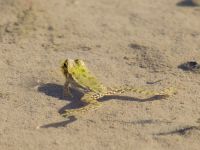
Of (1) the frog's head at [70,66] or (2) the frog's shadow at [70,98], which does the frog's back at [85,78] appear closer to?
(1) the frog's head at [70,66]

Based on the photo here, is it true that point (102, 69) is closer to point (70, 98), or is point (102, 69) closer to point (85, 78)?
point (85, 78)

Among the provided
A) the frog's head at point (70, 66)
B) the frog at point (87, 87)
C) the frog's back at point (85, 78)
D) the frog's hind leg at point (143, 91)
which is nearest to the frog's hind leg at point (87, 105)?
the frog at point (87, 87)

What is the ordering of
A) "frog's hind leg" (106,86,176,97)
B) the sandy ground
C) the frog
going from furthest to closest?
"frog's hind leg" (106,86,176,97)
the frog
the sandy ground

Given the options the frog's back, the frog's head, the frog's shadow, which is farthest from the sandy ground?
the frog's head

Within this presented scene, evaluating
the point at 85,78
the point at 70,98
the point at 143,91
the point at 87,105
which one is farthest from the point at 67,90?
the point at 143,91

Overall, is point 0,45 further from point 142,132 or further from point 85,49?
point 142,132

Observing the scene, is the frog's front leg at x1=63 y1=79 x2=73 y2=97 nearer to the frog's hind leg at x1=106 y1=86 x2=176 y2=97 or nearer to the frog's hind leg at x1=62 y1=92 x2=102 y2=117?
the frog's hind leg at x1=62 y1=92 x2=102 y2=117
